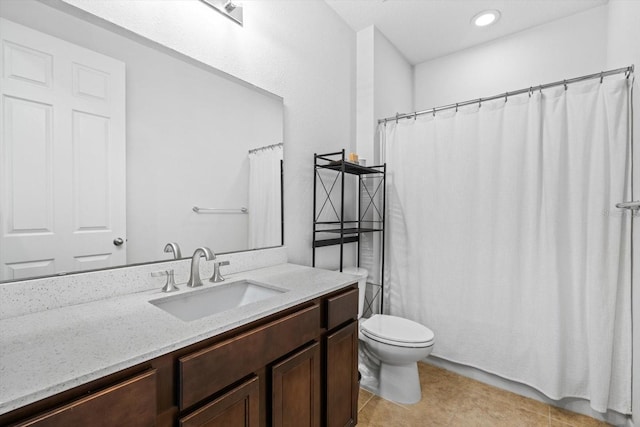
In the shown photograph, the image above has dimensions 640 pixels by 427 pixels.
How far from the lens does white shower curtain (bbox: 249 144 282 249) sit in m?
1.59

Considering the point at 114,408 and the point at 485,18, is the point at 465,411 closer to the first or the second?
the point at 114,408

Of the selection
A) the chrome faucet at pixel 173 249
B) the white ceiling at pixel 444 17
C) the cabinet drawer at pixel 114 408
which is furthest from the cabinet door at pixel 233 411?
the white ceiling at pixel 444 17

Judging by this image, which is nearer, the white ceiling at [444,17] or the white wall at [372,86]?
the white ceiling at [444,17]

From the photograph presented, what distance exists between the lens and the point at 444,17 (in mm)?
2262

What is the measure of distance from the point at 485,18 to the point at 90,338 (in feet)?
9.93

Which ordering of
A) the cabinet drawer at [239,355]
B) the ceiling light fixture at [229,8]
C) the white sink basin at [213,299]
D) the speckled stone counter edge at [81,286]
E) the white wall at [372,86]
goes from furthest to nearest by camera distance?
the white wall at [372,86], the ceiling light fixture at [229,8], the white sink basin at [213,299], the speckled stone counter edge at [81,286], the cabinet drawer at [239,355]

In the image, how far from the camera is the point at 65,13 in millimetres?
1001

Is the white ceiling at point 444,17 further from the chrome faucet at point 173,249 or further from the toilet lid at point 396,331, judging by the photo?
the toilet lid at point 396,331

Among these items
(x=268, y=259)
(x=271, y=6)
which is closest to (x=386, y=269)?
(x=268, y=259)

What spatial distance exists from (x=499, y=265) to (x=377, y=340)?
988 millimetres

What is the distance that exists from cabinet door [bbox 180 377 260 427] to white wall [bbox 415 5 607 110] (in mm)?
2870

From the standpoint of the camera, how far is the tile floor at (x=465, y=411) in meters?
1.67

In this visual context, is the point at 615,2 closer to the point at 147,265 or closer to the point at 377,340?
the point at 377,340

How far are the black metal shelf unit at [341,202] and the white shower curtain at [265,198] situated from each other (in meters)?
0.32
